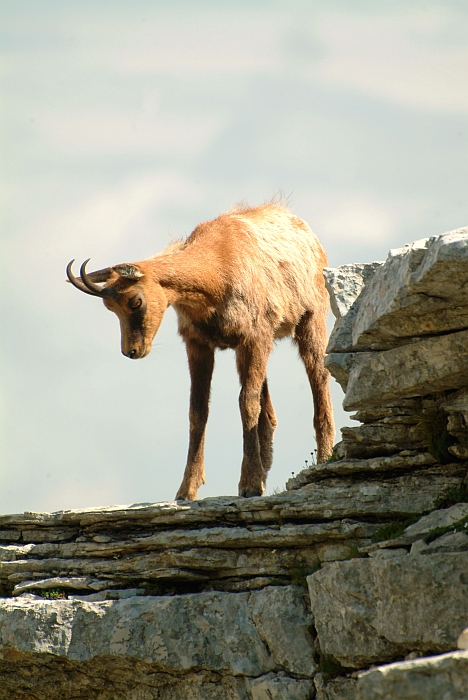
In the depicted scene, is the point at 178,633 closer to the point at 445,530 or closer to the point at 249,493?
the point at 249,493

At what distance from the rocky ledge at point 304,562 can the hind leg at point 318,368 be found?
222 cm

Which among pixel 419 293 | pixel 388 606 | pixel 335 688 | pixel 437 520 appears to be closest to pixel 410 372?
pixel 419 293

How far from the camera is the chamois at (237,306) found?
1089cm

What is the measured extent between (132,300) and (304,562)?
3890mm

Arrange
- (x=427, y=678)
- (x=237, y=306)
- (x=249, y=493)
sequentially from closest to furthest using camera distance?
(x=427, y=678) < (x=249, y=493) < (x=237, y=306)

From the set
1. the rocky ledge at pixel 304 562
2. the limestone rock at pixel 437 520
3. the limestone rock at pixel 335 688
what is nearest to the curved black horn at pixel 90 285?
the rocky ledge at pixel 304 562

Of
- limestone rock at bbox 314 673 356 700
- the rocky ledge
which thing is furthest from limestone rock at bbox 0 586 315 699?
limestone rock at bbox 314 673 356 700

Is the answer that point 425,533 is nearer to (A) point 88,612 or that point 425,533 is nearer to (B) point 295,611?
(B) point 295,611

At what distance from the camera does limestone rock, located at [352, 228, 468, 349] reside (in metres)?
6.60

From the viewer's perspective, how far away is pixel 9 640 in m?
9.92

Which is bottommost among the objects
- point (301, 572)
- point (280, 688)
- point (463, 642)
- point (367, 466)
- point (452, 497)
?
point (280, 688)

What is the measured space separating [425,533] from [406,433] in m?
1.52

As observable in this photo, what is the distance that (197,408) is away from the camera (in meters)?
12.0

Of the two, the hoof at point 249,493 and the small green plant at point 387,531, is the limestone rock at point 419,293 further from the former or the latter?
the hoof at point 249,493
